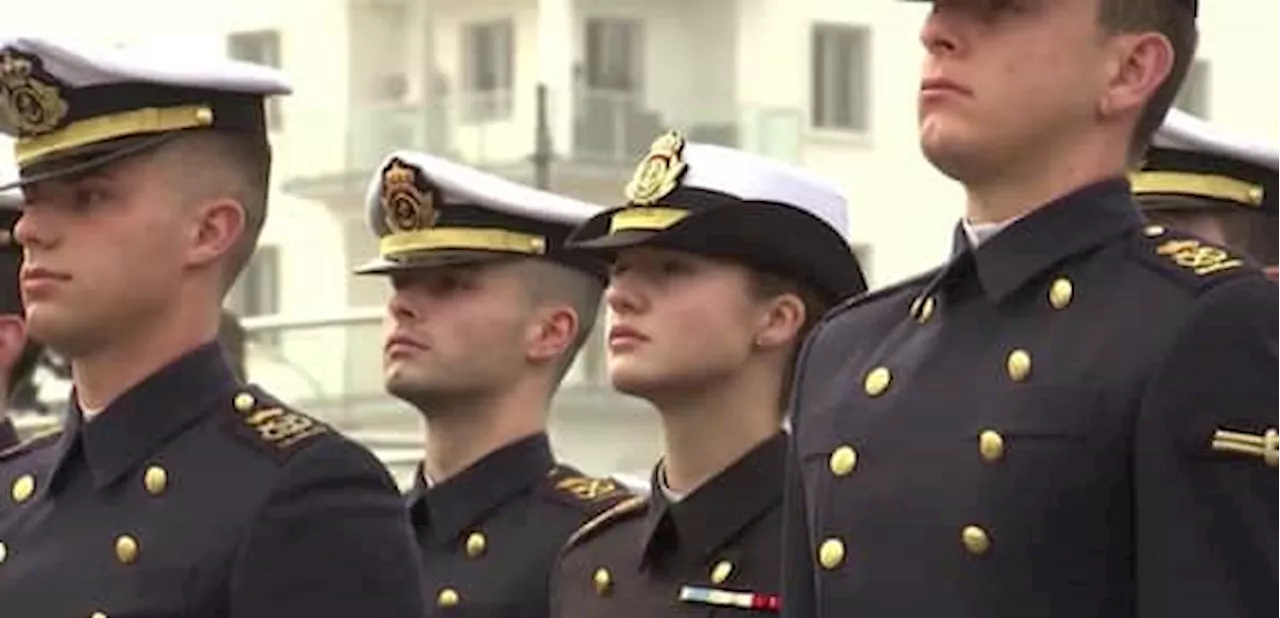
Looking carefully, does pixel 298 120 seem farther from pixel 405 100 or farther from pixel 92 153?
pixel 92 153

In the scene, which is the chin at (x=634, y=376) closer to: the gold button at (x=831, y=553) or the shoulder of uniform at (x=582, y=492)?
the shoulder of uniform at (x=582, y=492)

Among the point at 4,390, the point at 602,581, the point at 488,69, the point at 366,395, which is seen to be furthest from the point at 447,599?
the point at 488,69

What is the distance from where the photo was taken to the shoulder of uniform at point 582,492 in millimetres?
8094

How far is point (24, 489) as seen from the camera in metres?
6.38

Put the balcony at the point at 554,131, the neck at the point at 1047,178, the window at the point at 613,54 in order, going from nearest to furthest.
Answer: the neck at the point at 1047,178 < the balcony at the point at 554,131 < the window at the point at 613,54

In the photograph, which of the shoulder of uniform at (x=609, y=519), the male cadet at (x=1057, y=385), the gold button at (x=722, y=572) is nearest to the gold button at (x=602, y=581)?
the shoulder of uniform at (x=609, y=519)

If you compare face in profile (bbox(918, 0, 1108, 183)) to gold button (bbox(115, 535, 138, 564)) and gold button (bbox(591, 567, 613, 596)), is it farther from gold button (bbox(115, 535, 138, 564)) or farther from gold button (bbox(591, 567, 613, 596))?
gold button (bbox(591, 567, 613, 596))

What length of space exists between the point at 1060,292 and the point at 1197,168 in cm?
187

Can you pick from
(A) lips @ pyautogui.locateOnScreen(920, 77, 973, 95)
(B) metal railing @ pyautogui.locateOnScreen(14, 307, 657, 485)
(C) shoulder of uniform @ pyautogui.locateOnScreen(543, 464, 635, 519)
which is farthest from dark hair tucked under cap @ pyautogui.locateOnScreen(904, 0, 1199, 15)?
(B) metal railing @ pyautogui.locateOnScreen(14, 307, 657, 485)

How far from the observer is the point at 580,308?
328 inches

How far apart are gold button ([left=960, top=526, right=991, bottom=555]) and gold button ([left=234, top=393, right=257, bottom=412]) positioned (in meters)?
1.49

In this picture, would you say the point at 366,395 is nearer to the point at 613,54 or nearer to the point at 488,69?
the point at 613,54

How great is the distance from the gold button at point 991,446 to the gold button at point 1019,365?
0.08 m

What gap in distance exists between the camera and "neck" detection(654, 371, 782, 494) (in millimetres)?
6910
